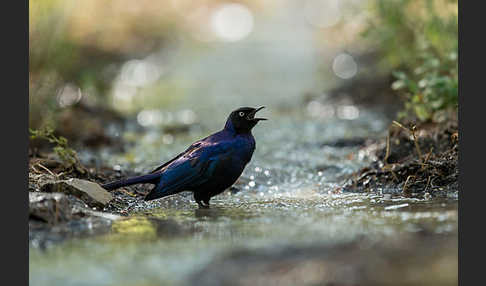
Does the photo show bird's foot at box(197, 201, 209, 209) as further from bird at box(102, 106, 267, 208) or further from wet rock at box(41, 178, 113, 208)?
wet rock at box(41, 178, 113, 208)

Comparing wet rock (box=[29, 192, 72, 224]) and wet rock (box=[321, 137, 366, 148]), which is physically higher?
wet rock (box=[321, 137, 366, 148])

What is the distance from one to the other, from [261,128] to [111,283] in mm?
6141

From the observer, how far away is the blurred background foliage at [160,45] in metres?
7.91

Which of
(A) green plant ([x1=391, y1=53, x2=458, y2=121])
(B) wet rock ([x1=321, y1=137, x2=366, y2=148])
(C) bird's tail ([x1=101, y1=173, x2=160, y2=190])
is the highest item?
(A) green plant ([x1=391, y1=53, x2=458, y2=121])

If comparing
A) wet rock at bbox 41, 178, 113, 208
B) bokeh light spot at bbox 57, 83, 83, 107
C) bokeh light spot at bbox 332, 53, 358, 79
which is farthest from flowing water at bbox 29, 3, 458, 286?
bokeh light spot at bbox 332, 53, 358, 79

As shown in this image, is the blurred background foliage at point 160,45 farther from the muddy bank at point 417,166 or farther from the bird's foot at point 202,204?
the bird's foot at point 202,204

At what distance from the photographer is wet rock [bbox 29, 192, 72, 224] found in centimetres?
462

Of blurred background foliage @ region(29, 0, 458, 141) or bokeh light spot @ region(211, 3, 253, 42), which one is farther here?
bokeh light spot @ region(211, 3, 253, 42)

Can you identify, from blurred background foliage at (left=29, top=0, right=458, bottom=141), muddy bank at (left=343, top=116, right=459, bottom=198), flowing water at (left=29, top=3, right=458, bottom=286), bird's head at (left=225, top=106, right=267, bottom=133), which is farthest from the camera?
blurred background foliage at (left=29, top=0, right=458, bottom=141)

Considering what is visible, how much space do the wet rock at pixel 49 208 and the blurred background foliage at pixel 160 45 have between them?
3.20 m

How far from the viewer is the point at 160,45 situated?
57.0ft

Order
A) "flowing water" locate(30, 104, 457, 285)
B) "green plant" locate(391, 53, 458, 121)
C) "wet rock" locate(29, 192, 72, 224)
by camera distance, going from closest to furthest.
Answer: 1. "flowing water" locate(30, 104, 457, 285)
2. "wet rock" locate(29, 192, 72, 224)
3. "green plant" locate(391, 53, 458, 121)

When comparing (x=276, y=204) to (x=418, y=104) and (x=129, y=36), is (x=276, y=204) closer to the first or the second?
(x=418, y=104)

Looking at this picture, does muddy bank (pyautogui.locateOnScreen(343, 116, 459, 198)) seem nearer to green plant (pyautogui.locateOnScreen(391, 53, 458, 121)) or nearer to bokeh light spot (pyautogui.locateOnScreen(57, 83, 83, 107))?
green plant (pyautogui.locateOnScreen(391, 53, 458, 121))
